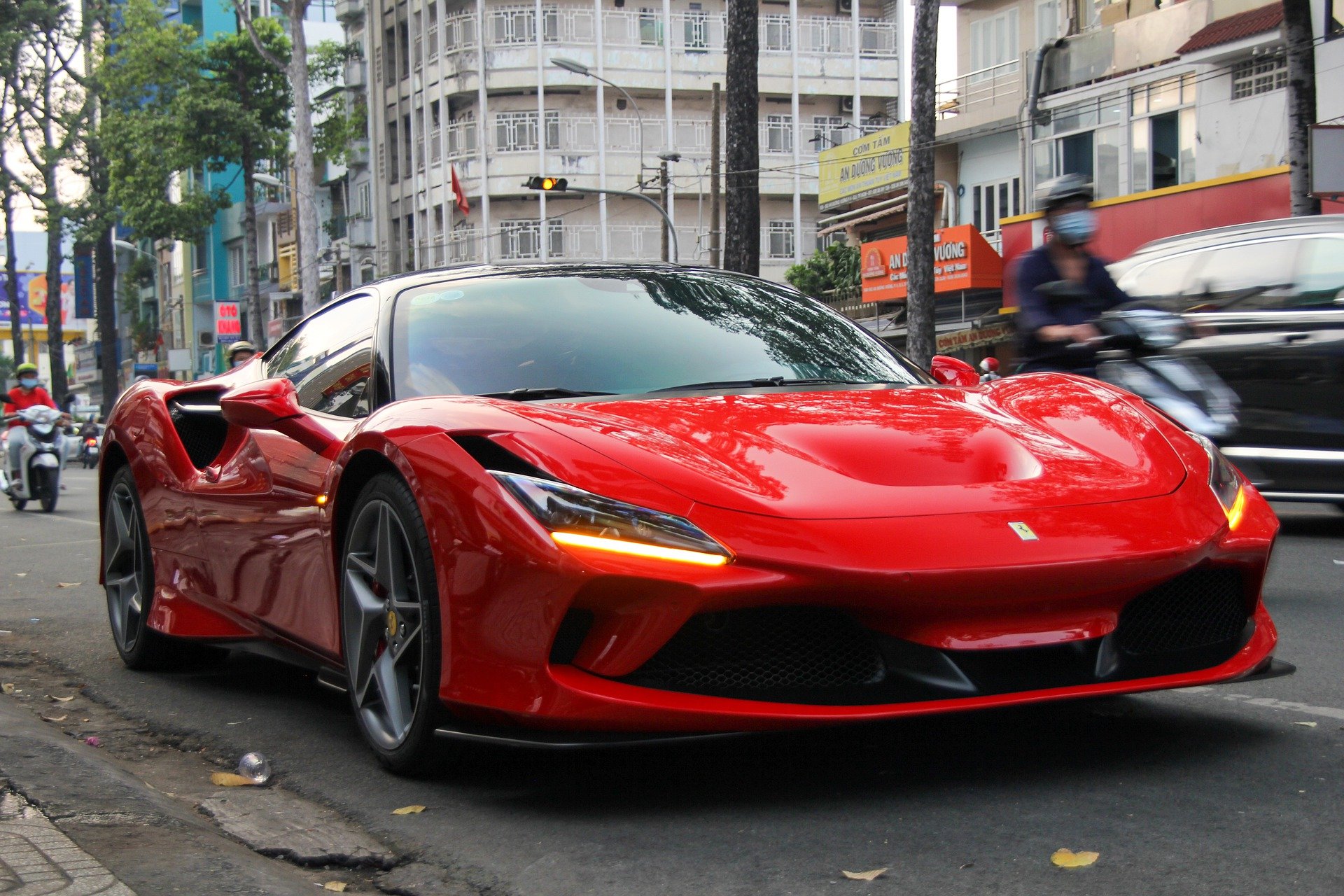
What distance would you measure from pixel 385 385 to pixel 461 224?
51726 mm

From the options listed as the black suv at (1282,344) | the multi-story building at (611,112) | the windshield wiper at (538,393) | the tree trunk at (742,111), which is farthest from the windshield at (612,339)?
the multi-story building at (611,112)

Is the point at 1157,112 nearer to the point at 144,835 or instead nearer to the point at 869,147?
the point at 869,147

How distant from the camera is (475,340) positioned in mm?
4492

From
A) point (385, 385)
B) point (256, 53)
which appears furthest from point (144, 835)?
point (256, 53)

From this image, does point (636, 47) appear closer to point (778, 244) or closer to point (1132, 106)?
point (778, 244)

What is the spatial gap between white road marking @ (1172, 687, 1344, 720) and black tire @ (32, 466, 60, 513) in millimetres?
15839

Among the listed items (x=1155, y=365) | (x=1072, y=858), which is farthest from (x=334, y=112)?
(x=1072, y=858)

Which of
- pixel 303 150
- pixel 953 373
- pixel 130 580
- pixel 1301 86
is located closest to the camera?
pixel 953 373

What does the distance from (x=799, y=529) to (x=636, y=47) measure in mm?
53126

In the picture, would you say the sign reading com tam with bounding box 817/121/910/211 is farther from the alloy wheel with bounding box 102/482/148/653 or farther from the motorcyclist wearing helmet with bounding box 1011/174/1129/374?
the alloy wheel with bounding box 102/482/148/653

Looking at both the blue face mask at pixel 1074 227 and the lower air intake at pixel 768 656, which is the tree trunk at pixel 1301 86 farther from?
the lower air intake at pixel 768 656

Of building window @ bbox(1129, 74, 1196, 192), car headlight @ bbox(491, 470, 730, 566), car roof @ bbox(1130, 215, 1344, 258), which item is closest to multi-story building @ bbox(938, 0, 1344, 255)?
building window @ bbox(1129, 74, 1196, 192)

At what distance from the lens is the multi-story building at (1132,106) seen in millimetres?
25547

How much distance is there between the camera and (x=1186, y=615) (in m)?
3.67
